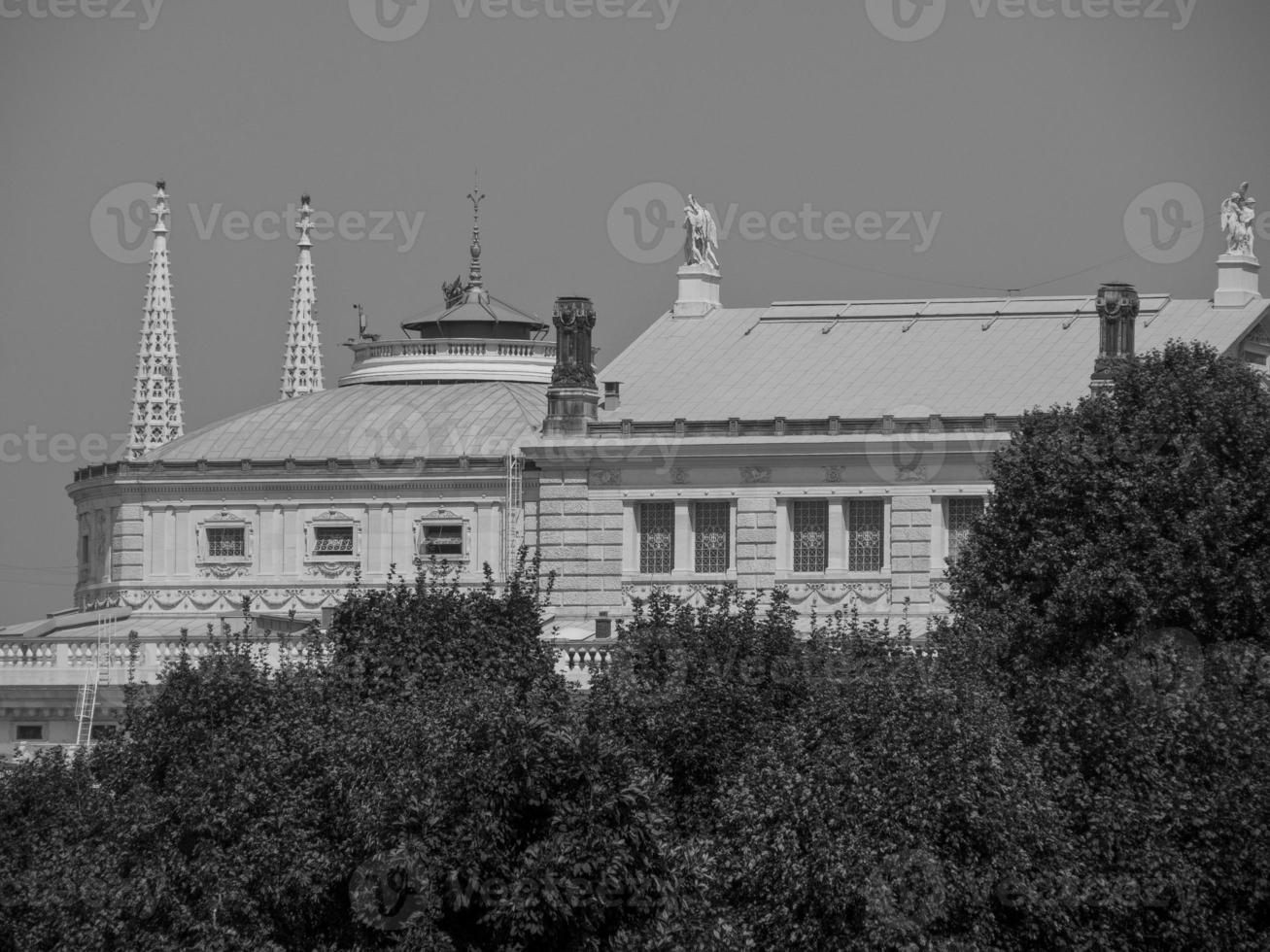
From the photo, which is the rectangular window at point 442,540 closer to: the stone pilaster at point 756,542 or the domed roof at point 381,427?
the domed roof at point 381,427

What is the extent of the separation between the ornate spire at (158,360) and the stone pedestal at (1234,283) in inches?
2155

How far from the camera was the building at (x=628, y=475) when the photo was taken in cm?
11125

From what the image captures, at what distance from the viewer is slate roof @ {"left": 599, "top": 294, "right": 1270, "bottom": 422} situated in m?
116

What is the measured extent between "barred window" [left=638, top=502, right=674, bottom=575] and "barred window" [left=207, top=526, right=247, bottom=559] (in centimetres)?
2126

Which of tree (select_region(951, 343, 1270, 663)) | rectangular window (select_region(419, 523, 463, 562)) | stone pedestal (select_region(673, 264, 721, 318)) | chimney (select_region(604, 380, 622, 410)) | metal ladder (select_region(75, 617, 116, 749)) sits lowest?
metal ladder (select_region(75, 617, 116, 749))

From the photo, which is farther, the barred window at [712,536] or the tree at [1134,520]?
the barred window at [712,536]

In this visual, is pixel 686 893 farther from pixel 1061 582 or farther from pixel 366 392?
pixel 366 392

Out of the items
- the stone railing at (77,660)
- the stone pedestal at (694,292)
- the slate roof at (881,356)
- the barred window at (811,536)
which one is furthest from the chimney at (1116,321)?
the stone railing at (77,660)

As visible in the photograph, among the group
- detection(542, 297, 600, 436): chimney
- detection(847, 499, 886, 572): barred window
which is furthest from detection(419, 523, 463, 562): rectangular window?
detection(847, 499, 886, 572): barred window

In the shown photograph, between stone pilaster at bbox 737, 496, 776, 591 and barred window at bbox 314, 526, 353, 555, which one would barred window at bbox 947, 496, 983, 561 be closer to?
stone pilaster at bbox 737, 496, 776, 591

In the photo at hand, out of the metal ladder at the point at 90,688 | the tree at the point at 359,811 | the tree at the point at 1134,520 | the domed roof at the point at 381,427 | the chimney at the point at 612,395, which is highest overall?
the domed roof at the point at 381,427

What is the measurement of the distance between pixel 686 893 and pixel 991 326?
56.5 metres

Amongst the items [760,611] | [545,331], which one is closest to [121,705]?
[760,611]

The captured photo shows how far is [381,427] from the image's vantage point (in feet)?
444
